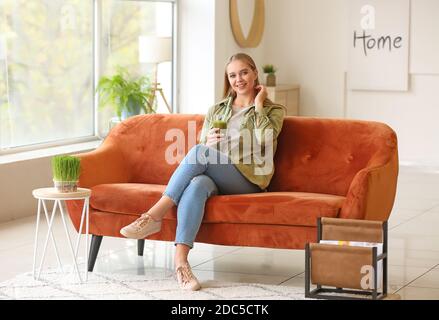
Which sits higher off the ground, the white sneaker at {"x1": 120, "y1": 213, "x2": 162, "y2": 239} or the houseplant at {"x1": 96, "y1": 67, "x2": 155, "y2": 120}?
the houseplant at {"x1": 96, "y1": 67, "x2": 155, "y2": 120}

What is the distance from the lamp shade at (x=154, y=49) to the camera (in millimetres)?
7676

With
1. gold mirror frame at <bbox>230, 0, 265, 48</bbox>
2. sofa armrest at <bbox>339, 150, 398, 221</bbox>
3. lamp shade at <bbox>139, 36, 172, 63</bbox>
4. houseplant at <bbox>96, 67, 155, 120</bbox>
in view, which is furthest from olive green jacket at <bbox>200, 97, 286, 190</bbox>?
gold mirror frame at <bbox>230, 0, 265, 48</bbox>

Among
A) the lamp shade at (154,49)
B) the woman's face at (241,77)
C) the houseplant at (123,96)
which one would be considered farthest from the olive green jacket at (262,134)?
the lamp shade at (154,49)

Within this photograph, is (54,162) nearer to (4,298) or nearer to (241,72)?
(4,298)

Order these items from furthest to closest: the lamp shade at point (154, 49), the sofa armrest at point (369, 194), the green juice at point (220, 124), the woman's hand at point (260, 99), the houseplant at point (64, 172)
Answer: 1. the lamp shade at point (154, 49)
2. the woman's hand at point (260, 99)
3. the green juice at point (220, 124)
4. the houseplant at point (64, 172)
5. the sofa armrest at point (369, 194)

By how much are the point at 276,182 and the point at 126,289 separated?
3.42 feet

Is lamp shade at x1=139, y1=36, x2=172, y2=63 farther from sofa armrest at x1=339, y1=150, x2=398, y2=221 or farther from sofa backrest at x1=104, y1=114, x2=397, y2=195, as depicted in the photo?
sofa armrest at x1=339, y1=150, x2=398, y2=221

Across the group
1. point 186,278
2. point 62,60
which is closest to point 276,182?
point 186,278

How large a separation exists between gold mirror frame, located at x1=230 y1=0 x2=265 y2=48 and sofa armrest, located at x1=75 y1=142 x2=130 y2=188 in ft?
12.1

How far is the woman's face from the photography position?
4.98 metres

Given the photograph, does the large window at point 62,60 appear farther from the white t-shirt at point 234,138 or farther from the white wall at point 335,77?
the white t-shirt at point 234,138

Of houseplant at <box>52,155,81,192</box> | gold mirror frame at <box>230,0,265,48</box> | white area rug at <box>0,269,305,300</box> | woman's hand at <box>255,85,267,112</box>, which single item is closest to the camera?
white area rug at <box>0,269,305,300</box>

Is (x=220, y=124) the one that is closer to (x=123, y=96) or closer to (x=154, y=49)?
(x=123, y=96)

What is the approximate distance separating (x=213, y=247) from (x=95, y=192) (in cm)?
103
